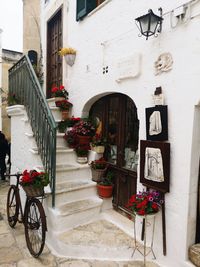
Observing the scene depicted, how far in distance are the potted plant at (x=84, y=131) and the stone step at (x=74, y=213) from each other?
1.11 m

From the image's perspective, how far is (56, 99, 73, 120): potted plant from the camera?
5.04m

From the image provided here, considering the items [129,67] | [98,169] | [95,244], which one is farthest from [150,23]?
[95,244]

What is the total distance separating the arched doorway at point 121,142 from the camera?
12.3 feet

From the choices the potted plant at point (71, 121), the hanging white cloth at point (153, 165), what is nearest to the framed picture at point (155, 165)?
the hanging white cloth at point (153, 165)

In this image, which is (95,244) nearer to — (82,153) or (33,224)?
(33,224)

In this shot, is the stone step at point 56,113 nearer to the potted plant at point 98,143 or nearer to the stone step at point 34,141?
the stone step at point 34,141

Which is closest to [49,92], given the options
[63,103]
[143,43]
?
[63,103]

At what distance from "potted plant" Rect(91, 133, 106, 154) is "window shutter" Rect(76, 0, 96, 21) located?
244 centimetres

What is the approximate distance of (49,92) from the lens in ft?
21.7

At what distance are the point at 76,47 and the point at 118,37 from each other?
152cm

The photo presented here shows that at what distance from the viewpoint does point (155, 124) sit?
9.55 feet

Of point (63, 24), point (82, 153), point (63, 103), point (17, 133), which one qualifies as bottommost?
point (82, 153)

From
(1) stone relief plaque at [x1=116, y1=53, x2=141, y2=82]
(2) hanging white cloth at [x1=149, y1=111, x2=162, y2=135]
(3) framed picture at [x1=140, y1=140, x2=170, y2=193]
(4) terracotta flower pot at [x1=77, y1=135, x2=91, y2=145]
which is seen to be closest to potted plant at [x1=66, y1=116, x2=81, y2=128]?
(4) terracotta flower pot at [x1=77, y1=135, x2=91, y2=145]

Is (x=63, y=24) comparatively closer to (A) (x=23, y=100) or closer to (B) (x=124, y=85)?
(A) (x=23, y=100)
